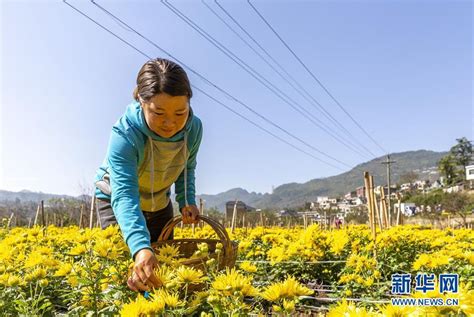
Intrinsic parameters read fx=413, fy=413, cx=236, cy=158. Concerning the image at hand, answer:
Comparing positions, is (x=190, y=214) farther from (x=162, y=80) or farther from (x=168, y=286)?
(x=168, y=286)

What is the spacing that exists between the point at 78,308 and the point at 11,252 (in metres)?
0.81

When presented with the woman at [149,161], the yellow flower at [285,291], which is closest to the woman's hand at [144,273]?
the woman at [149,161]

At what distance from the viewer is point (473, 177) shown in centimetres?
6675

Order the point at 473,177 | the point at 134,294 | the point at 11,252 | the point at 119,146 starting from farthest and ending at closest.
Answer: the point at 473,177 → the point at 11,252 → the point at 119,146 → the point at 134,294

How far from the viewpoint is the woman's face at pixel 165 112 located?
5.79 feet

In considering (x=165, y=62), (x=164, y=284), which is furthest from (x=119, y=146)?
(x=164, y=284)

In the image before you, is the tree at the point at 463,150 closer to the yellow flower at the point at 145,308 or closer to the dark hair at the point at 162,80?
the dark hair at the point at 162,80

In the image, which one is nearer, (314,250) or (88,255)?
(88,255)

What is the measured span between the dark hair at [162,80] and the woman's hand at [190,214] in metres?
0.67

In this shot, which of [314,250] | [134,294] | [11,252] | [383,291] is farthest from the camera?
[314,250]

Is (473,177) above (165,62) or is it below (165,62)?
above

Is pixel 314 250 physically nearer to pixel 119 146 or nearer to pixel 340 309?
pixel 119 146

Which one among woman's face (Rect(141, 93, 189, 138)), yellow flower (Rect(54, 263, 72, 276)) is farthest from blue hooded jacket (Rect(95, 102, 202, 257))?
yellow flower (Rect(54, 263, 72, 276))

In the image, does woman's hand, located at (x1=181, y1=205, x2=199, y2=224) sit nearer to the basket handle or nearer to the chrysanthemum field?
the basket handle
